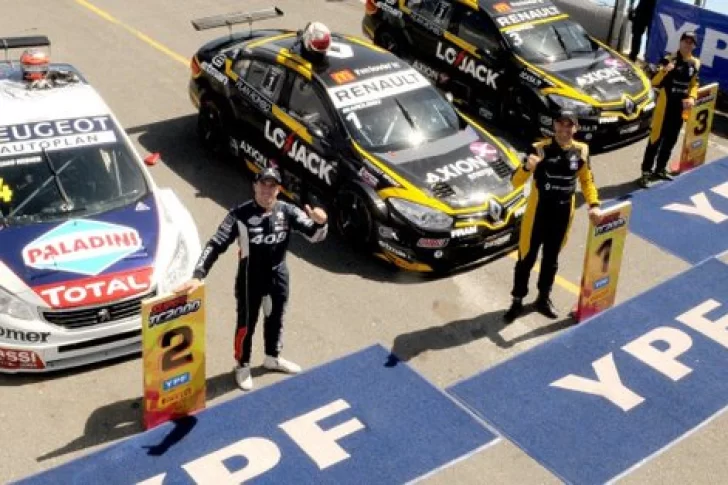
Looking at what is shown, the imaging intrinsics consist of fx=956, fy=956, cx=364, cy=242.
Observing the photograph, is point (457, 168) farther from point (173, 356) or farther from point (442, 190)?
point (173, 356)

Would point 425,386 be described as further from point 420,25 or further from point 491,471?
point 420,25

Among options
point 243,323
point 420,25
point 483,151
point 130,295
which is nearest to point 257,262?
point 243,323

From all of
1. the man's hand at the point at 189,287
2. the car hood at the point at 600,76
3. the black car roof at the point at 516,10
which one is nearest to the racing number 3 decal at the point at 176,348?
the man's hand at the point at 189,287

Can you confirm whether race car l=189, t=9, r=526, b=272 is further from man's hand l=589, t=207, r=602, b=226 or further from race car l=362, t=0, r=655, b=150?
race car l=362, t=0, r=655, b=150

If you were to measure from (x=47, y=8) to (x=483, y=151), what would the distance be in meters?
10.7

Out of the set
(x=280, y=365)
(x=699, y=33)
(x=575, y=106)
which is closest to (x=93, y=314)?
(x=280, y=365)

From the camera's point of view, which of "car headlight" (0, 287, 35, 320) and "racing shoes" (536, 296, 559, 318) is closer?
"car headlight" (0, 287, 35, 320)

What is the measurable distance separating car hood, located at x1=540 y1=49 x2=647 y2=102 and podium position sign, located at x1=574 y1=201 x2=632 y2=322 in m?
3.52

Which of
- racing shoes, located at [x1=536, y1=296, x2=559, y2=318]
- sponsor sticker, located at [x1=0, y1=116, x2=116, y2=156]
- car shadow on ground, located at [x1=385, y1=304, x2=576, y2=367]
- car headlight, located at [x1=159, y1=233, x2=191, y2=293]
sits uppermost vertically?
sponsor sticker, located at [x1=0, y1=116, x2=116, y2=156]

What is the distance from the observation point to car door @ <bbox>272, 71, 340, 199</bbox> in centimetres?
986

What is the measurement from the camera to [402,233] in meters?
9.12

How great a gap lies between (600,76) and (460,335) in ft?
16.6

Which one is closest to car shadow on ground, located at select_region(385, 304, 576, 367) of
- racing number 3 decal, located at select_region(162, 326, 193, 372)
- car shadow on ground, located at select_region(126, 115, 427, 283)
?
car shadow on ground, located at select_region(126, 115, 427, 283)

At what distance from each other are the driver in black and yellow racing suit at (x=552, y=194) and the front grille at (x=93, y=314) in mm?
3372
